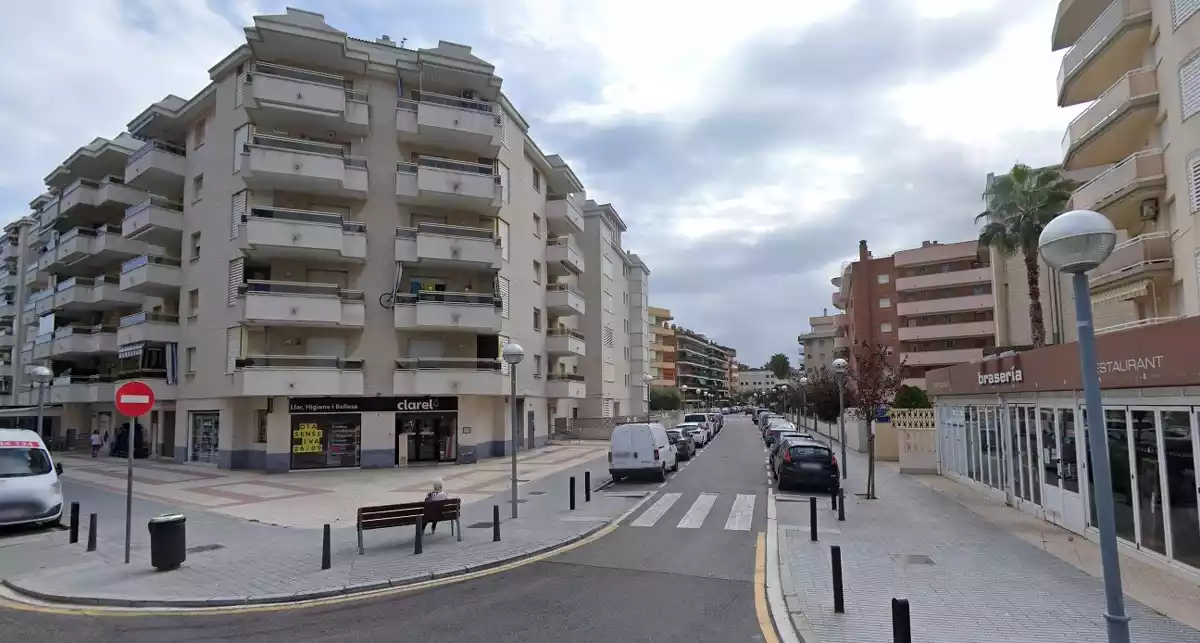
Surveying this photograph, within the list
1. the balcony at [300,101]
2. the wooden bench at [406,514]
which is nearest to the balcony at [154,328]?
the balcony at [300,101]

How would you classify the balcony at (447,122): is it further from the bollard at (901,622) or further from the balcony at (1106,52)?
the bollard at (901,622)

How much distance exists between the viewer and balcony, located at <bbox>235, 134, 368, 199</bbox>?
90.4 ft

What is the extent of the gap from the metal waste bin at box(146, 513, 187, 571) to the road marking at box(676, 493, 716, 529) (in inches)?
349

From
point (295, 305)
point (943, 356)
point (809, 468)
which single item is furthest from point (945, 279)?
point (295, 305)

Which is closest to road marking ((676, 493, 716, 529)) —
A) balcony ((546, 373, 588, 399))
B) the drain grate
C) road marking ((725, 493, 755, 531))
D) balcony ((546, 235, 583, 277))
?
road marking ((725, 493, 755, 531))

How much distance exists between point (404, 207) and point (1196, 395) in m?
28.4

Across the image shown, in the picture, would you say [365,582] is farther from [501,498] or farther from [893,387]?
[893,387]

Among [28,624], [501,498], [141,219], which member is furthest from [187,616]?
[141,219]

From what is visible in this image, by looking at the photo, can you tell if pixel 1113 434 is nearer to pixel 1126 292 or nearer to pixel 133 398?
pixel 1126 292

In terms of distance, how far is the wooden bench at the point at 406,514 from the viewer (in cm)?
1148

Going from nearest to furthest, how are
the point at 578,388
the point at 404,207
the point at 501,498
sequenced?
the point at 501,498, the point at 404,207, the point at 578,388

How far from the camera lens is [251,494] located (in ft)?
67.6

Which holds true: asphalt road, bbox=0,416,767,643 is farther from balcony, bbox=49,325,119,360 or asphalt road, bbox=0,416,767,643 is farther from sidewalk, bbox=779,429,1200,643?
balcony, bbox=49,325,119,360

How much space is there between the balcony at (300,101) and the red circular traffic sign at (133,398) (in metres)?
19.6
